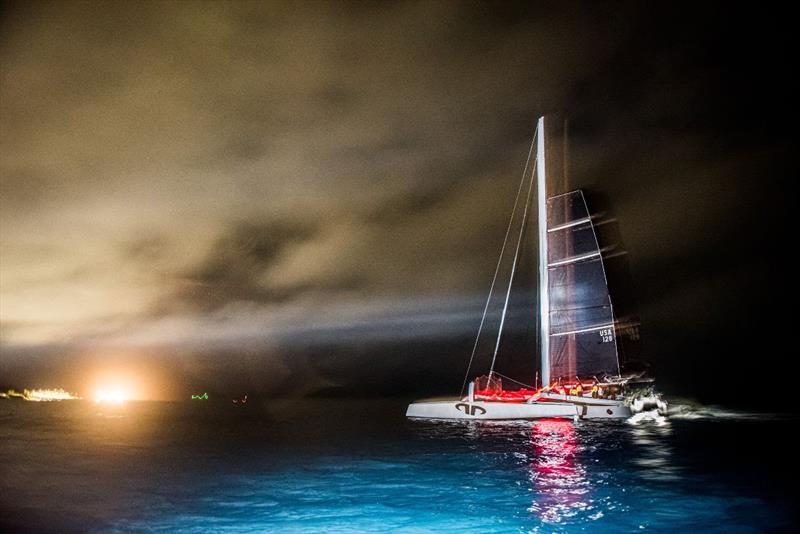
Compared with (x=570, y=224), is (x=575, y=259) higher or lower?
lower

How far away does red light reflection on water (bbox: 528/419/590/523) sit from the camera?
1823cm

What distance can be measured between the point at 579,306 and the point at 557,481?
30445 millimetres

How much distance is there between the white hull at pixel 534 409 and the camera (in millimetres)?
46594

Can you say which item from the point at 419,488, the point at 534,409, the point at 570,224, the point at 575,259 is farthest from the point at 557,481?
the point at 570,224

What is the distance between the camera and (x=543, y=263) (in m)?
53.5

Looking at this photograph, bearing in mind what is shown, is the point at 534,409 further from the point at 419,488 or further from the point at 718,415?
the point at 718,415

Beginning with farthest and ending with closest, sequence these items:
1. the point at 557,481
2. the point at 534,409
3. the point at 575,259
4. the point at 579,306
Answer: the point at 579,306 < the point at 575,259 < the point at 534,409 < the point at 557,481

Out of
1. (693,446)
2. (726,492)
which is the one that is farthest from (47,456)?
(693,446)

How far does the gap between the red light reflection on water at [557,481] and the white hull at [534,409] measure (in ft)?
19.2

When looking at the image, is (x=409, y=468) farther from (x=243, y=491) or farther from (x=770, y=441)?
(x=770, y=441)

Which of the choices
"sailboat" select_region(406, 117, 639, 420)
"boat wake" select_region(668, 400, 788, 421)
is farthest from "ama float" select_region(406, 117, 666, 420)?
"boat wake" select_region(668, 400, 788, 421)

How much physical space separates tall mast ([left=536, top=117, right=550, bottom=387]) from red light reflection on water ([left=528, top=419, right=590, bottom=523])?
38.5 ft

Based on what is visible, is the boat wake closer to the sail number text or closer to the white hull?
the sail number text

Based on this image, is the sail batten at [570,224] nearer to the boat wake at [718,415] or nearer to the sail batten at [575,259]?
the sail batten at [575,259]
